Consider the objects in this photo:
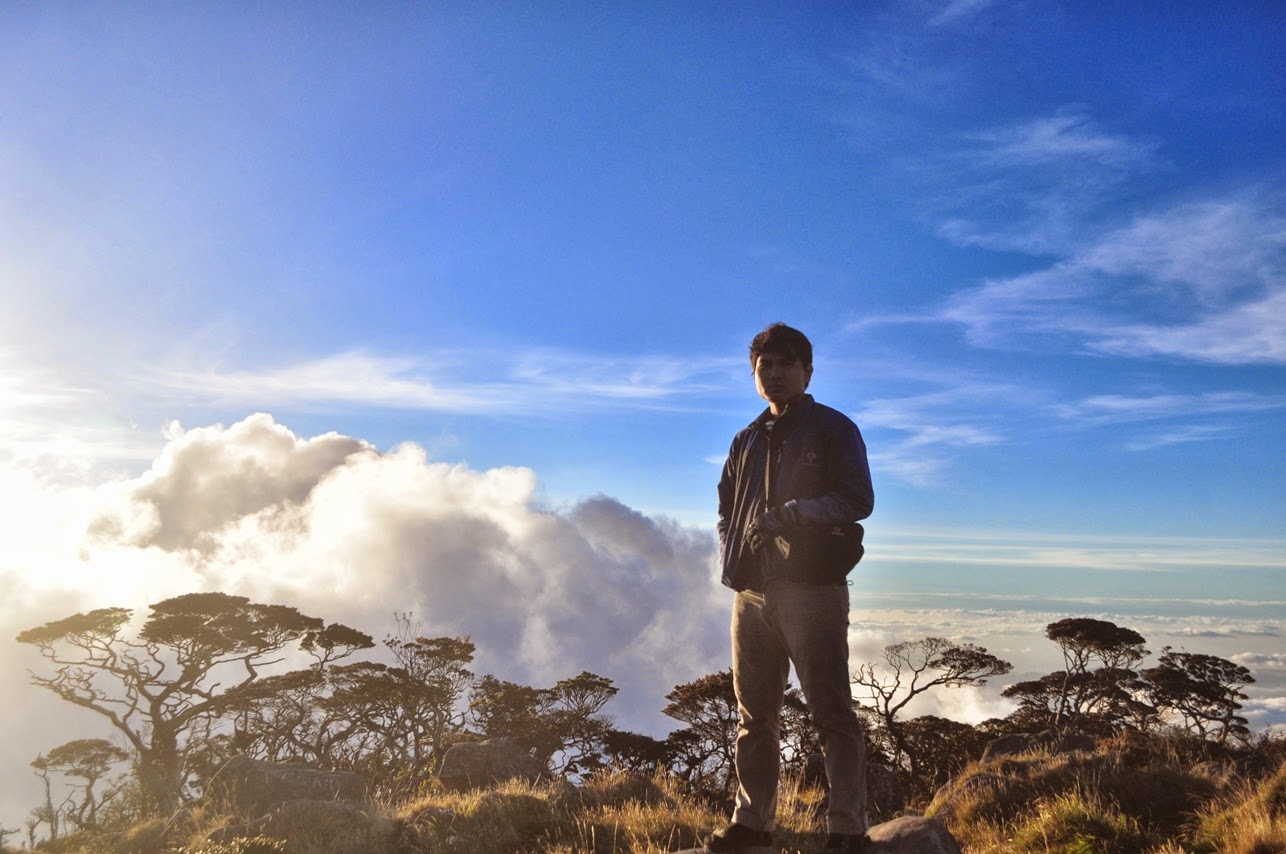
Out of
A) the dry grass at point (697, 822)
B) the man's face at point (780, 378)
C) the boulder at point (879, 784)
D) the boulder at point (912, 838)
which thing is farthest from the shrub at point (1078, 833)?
the boulder at point (879, 784)

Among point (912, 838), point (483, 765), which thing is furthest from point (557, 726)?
point (912, 838)

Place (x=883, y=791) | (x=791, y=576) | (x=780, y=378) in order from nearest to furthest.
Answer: (x=791, y=576), (x=780, y=378), (x=883, y=791)

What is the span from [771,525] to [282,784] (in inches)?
448

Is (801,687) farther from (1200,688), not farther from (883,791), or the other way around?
(1200,688)

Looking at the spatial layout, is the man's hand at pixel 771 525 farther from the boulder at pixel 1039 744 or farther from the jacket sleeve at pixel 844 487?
the boulder at pixel 1039 744

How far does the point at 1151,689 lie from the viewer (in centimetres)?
2877

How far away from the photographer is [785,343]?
430 cm

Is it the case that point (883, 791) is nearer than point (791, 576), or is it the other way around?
point (791, 576)

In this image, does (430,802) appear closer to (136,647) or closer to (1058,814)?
(1058,814)

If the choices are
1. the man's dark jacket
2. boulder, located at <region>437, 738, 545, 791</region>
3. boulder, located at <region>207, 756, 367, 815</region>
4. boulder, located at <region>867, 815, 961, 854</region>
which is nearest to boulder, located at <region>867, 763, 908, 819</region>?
boulder, located at <region>437, 738, 545, 791</region>

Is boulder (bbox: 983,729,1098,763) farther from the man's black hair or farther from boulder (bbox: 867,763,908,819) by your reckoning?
the man's black hair

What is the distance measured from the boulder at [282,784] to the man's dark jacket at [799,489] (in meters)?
9.67

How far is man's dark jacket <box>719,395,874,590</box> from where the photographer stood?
12.9 feet

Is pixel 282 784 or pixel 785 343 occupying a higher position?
pixel 785 343
